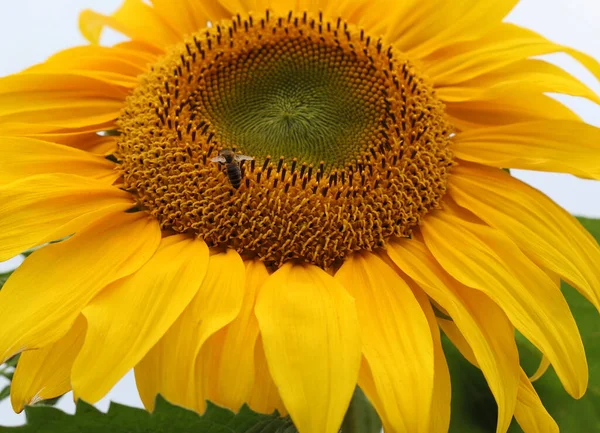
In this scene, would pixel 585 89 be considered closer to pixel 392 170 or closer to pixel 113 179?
pixel 392 170

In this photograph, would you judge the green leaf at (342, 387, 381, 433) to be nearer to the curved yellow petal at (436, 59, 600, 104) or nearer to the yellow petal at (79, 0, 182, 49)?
the curved yellow petal at (436, 59, 600, 104)

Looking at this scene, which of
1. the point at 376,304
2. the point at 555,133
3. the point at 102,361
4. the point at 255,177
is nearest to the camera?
the point at 102,361

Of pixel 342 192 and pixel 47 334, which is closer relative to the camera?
pixel 47 334

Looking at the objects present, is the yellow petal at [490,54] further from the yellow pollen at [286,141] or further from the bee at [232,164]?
the bee at [232,164]

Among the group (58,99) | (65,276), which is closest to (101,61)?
(58,99)

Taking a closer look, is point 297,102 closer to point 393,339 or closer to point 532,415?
point 393,339

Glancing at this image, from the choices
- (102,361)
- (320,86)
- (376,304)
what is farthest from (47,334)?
(320,86)
